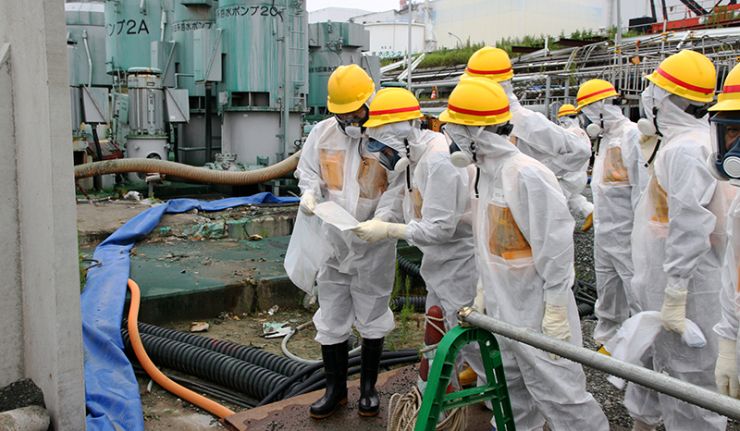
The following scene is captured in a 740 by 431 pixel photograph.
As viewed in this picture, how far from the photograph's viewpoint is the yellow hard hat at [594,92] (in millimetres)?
4844

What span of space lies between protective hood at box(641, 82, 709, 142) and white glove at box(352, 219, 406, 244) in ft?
4.66

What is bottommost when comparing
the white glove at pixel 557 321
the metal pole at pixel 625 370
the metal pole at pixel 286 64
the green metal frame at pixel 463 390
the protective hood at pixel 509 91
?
the green metal frame at pixel 463 390

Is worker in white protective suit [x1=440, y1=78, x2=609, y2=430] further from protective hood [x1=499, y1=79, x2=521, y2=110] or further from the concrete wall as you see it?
protective hood [x1=499, y1=79, x2=521, y2=110]

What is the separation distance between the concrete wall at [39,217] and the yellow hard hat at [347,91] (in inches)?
51.5

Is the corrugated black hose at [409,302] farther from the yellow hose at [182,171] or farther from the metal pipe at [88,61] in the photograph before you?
the metal pipe at [88,61]

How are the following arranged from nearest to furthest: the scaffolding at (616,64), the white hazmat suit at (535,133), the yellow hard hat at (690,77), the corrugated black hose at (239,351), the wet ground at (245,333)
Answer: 1. the yellow hard hat at (690,77)
2. the wet ground at (245,333)
3. the corrugated black hose at (239,351)
4. the white hazmat suit at (535,133)
5. the scaffolding at (616,64)

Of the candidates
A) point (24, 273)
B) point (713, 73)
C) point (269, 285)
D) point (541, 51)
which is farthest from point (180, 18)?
point (541, 51)

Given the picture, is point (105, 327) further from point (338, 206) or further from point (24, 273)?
point (338, 206)

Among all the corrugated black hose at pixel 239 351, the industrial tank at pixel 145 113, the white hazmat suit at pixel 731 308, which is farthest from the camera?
the industrial tank at pixel 145 113

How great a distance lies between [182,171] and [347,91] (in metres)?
6.43

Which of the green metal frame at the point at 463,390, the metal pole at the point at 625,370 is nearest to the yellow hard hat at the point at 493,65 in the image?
the green metal frame at the point at 463,390

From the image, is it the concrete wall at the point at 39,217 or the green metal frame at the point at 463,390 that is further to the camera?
the concrete wall at the point at 39,217

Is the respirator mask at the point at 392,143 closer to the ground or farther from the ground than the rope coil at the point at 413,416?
farther from the ground

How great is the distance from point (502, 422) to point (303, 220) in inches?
64.7
